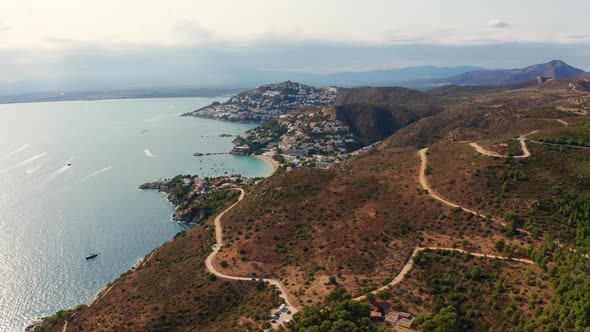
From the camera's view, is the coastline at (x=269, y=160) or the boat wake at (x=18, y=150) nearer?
the coastline at (x=269, y=160)

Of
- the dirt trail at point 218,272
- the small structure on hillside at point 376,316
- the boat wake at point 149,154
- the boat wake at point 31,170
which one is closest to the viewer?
the small structure on hillside at point 376,316

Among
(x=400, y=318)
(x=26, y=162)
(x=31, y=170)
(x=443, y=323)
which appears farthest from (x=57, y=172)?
(x=443, y=323)

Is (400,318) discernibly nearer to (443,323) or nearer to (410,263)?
(443,323)

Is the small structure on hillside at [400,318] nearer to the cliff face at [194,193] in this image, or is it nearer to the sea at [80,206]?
the sea at [80,206]

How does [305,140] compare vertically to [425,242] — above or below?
above

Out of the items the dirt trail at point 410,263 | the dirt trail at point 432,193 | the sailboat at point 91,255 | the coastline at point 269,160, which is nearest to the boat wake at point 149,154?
the coastline at point 269,160

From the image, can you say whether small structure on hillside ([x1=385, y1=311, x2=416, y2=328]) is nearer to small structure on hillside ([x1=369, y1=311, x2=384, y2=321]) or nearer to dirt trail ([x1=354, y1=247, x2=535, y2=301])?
small structure on hillside ([x1=369, y1=311, x2=384, y2=321])

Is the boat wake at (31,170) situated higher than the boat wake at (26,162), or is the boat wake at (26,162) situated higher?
the boat wake at (26,162)
